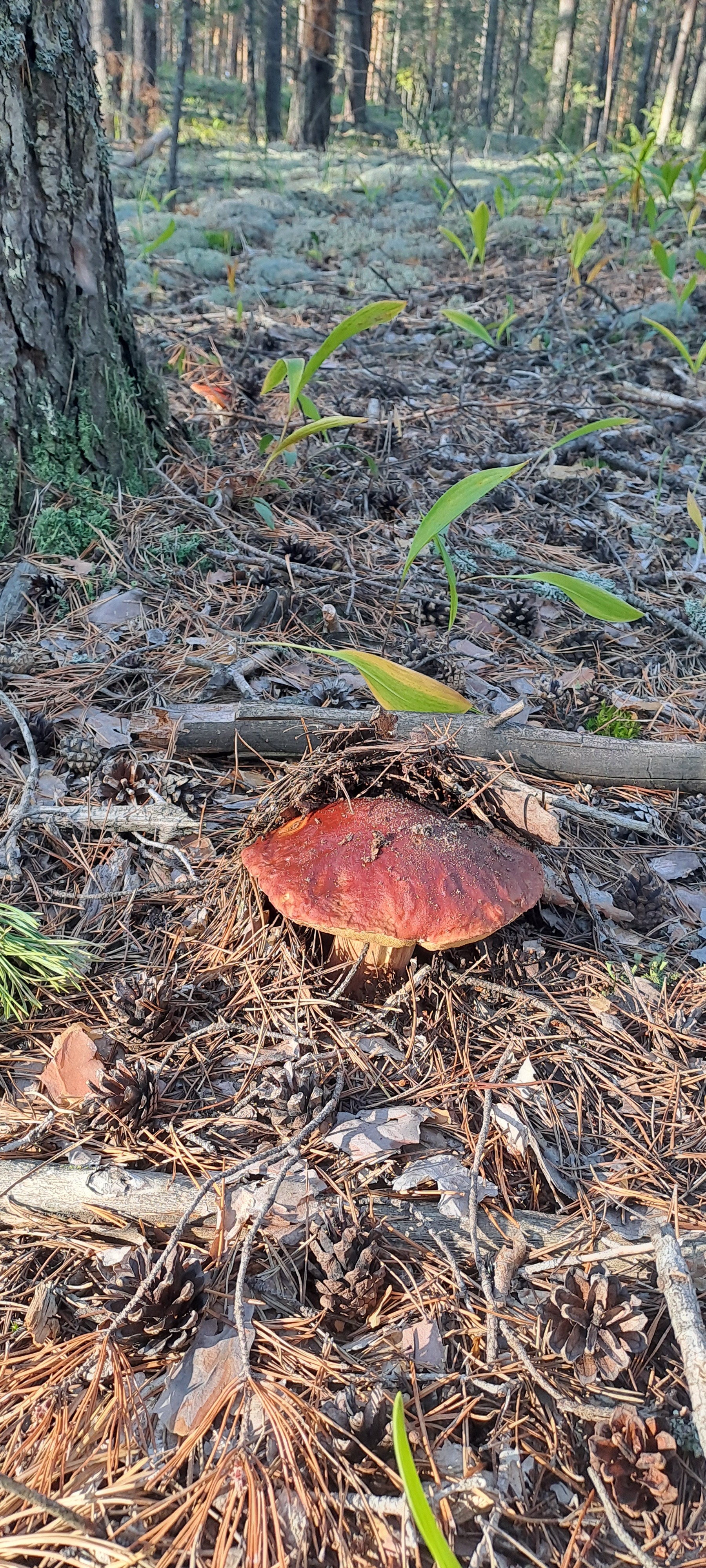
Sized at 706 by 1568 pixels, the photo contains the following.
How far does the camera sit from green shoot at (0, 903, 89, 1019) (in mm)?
1717

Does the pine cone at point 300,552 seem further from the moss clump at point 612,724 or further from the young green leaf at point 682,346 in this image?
the young green leaf at point 682,346

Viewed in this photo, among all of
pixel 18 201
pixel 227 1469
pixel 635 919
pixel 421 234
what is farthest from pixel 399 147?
pixel 227 1469

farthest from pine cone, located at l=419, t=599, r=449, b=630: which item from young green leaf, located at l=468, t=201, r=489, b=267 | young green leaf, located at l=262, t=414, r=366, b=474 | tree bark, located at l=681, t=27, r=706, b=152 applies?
tree bark, located at l=681, t=27, r=706, b=152

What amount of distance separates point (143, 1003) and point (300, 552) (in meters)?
1.91

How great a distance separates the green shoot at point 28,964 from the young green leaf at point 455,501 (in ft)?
4.16

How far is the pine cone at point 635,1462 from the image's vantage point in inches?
43.4

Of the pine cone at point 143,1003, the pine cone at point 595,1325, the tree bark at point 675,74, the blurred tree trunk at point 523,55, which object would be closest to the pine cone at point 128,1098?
the pine cone at point 143,1003

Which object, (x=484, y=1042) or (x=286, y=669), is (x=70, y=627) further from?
(x=484, y=1042)

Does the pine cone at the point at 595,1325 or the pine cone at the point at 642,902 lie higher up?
the pine cone at the point at 642,902

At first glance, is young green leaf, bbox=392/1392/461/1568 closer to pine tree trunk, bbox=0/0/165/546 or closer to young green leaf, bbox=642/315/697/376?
pine tree trunk, bbox=0/0/165/546

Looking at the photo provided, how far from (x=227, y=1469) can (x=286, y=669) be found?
76.0 inches

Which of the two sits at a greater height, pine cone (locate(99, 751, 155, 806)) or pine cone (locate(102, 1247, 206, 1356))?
pine cone (locate(99, 751, 155, 806))

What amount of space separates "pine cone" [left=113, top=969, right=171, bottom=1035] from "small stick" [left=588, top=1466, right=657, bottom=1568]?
3.24ft

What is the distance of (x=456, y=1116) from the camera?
1.59 meters
